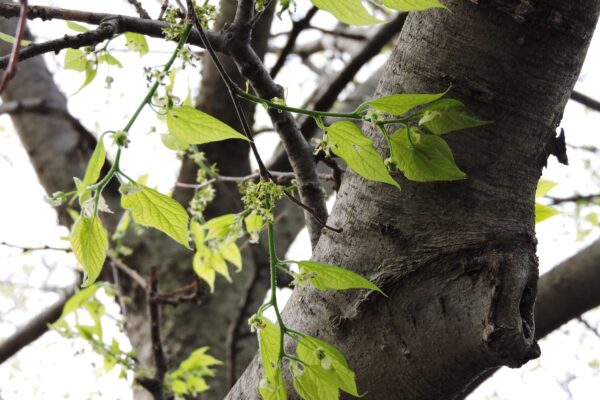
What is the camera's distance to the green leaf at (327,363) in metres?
0.57

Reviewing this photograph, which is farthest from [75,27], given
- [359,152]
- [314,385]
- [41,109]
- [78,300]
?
[41,109]

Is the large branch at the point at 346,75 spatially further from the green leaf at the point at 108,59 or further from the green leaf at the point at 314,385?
the green leaf at the point at 314,385

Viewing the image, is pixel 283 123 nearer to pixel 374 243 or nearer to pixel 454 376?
pixel 374 243

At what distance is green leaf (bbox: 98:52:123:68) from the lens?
75 centimetres

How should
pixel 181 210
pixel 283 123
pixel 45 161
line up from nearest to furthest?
1. pixel 181 210
2. pixel 283 123
3. pixel 45 161

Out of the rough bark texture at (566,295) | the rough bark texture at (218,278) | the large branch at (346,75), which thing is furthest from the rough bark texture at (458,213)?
the large branch at (346,75)

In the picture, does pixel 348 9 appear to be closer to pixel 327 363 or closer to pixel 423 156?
pixel 423 156

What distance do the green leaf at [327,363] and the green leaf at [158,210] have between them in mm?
149

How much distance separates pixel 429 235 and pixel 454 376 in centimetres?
14

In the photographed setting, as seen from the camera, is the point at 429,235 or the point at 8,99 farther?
the point at 8,99

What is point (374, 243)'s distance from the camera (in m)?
0.67

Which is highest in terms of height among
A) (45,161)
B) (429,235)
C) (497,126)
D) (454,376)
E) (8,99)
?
(497,126)

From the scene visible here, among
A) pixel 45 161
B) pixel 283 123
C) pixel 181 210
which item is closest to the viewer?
pixel 181 210

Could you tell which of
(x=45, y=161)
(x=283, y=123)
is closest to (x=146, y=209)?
(x=283, y=123)
